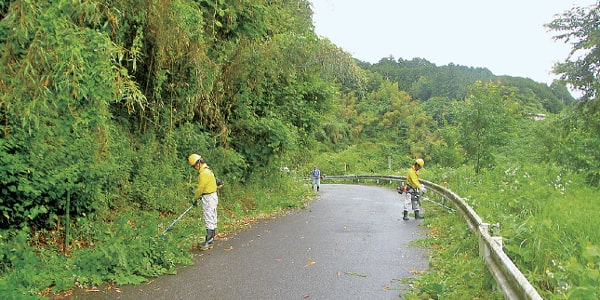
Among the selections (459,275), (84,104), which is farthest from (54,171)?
(459,275)

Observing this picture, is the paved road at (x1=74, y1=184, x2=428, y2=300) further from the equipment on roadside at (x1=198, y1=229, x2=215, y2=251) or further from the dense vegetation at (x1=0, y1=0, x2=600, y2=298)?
the dense vegetation at (x1=0, y1=0, x2=600, y2=298)

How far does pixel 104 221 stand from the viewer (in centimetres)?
990

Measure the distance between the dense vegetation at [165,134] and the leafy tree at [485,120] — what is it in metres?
3.29

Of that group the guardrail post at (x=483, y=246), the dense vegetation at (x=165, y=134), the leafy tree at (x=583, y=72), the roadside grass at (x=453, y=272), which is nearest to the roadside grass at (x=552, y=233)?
the dense vegetation at (x=165, y=134)

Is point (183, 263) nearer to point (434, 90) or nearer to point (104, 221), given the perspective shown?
point (104, 221)

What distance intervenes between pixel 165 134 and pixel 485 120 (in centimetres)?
1911

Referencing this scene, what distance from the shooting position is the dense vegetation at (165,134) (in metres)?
6.03

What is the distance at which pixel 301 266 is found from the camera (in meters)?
7.98

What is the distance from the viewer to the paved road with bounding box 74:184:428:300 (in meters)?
6.49

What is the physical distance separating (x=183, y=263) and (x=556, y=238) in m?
5.43

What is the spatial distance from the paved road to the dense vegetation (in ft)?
2.23

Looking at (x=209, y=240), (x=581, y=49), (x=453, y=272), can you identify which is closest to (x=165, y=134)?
(x=209, y=240)

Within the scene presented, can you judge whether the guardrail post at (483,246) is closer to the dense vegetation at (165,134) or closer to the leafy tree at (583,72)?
the dense vegetation at (165,134)

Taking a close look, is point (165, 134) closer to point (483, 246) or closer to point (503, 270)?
point (483, 246)
